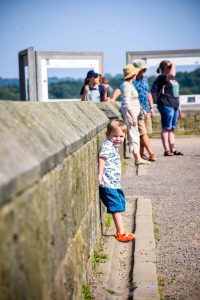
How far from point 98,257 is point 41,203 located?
2.06m

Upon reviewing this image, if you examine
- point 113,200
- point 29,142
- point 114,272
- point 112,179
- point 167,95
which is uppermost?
point 167,95

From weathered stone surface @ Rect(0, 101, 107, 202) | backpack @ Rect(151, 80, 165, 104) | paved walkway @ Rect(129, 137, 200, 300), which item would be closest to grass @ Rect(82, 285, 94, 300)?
paved walkway @ Rect(129, 137, 200, 300)

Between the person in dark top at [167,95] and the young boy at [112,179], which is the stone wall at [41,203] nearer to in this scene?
the young boy at [112,179]

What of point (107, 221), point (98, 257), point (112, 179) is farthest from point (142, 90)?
point (98, 257)

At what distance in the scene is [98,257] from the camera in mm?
3682

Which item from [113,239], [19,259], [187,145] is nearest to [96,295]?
[113,239]

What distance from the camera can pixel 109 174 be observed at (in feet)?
13.6

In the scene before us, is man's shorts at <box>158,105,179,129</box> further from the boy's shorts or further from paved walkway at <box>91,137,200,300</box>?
the boy's shorts

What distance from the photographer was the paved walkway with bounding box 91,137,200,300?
3119 mm

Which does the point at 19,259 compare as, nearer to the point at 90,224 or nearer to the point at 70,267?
the point at 70,267

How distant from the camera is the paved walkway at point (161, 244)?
3.12 metres

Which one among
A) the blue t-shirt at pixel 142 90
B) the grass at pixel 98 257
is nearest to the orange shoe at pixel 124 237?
the grass at pixel 98 257

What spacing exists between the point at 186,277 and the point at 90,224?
2.69ft

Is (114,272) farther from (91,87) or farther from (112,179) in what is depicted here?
(91,87)
